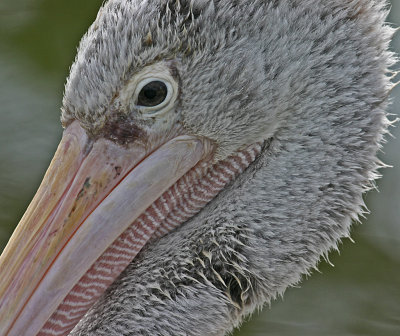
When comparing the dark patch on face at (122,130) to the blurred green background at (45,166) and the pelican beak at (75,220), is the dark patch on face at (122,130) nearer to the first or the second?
the pelican beak at (75,220)

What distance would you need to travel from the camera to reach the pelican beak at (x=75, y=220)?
2.93 meters

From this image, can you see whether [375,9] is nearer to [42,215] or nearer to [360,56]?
[360,56]

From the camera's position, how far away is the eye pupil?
2914 millimetres

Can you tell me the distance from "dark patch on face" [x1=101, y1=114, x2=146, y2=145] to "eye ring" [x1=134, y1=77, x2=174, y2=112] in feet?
0.24

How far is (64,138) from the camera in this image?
3053mm

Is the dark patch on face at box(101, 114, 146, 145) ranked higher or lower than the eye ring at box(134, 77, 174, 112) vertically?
lower

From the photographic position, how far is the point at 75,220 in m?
A: 2.96

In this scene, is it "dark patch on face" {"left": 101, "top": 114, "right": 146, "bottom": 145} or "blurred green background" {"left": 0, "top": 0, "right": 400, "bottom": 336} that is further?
"blurred green background" {"left": 0, "top": 0, "right": 400, "bottom": 336}

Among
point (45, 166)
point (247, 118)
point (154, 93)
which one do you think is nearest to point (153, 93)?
point (154, 93)

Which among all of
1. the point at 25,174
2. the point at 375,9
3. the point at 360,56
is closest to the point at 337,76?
the point at 360,56

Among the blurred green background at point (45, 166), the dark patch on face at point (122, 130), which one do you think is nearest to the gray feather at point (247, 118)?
the dark patch on face at point (122, 130)

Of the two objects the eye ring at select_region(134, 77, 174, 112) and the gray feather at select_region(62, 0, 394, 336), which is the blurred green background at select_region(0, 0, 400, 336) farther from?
the eye ring at select_region(134, 77, 174, 112)

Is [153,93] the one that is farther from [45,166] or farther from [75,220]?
[45,166]

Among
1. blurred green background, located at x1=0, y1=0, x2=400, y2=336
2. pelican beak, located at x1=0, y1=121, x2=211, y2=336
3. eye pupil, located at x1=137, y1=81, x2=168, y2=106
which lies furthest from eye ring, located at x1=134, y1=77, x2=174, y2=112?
blurred green background, located at x1=0, y1=0, x2=400, y2=336
